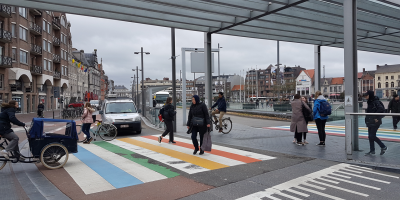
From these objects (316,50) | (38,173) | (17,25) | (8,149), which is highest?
(17,25)

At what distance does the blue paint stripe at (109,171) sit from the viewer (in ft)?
18.8

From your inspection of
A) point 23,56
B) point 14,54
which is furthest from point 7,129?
point 23,56

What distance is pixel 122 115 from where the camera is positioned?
14.3m

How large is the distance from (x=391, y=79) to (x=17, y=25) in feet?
352

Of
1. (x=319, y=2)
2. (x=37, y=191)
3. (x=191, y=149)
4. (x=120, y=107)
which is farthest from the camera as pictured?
(x=120, y=107)

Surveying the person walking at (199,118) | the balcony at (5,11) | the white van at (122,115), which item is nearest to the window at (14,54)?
the balcony at (5,11)

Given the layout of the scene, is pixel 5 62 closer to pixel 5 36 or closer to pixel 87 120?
pixel 5 36

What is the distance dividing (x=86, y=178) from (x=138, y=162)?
1629 millimetres

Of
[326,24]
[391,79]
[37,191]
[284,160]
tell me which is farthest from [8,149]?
[391,79]

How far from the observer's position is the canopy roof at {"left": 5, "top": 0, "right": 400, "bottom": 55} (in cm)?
932

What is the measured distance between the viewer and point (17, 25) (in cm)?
3603

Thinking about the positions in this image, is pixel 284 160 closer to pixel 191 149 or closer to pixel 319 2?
pixel 191 149

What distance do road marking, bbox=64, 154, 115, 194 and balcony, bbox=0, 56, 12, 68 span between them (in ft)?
102

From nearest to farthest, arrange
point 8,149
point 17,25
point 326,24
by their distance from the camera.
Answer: point 8,149 → point 326,24 → point 17,25
